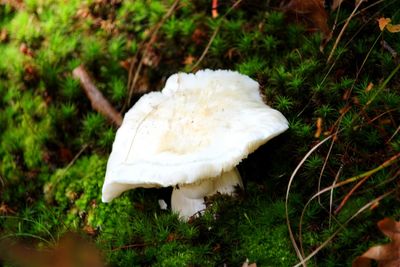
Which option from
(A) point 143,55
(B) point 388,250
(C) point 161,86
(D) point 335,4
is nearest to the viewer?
(B) point 388,250

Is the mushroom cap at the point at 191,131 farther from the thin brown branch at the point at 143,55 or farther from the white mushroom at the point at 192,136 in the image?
the thin brown branch at the point at 143,55

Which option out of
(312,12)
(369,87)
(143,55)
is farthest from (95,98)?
(369,87)

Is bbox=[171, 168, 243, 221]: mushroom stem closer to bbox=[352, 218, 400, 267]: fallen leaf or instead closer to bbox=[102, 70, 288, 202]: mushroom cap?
bbox=[102, 70, 288, 202]: mushroom cap

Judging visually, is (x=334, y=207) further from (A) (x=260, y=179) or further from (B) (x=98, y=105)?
(B) (x=98, y=105)

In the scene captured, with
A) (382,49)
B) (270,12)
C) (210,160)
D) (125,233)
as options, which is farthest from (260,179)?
(270,12)

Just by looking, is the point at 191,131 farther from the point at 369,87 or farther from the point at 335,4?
the point at 335,4

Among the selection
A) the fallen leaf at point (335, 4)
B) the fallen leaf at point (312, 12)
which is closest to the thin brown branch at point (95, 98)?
the fallen leaf at point (312, 12)

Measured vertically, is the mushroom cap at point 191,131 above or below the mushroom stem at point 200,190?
above

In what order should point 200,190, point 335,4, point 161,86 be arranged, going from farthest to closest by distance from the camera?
point 161,86 → point 335,4 → point 200,190
